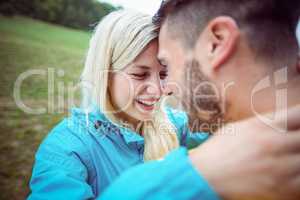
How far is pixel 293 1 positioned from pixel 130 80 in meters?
0.53

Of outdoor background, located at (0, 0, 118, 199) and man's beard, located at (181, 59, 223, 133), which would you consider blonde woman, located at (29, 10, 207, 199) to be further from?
man's beard, located at (181, 59, 223, 133)

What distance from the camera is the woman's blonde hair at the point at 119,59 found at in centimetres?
93

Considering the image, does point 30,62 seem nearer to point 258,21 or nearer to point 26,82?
point 26,82

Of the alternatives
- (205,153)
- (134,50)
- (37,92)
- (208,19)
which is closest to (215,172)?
(205,153)

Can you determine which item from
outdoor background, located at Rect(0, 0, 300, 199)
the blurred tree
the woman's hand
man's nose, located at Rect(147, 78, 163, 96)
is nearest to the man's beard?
the woman's hand

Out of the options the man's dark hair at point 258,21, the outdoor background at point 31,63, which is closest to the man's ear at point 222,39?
the man's dark hair at point 258,21

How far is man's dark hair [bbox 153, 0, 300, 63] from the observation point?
528mm

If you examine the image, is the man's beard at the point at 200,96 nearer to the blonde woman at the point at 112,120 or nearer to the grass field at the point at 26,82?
the blonde woman at the point at 112,120

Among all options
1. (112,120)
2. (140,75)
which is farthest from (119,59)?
(112,120)

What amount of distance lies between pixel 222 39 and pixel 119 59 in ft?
1.69

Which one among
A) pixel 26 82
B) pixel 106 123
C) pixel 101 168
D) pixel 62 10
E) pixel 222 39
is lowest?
pixel 101 168

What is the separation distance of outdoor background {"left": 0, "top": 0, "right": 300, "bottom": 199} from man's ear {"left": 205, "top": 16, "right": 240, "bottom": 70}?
719mm

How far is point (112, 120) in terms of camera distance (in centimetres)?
99

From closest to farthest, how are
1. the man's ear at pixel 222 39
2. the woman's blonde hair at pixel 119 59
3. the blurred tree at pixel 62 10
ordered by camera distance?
the man's ear at pixel 222 39 < the woman's blonde hair at pixel 119 59 < the blurred tree at pixel 62 10
